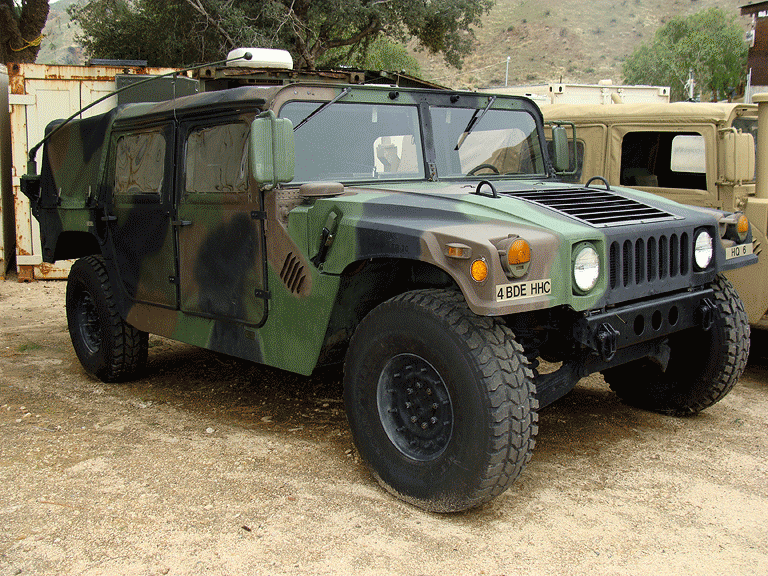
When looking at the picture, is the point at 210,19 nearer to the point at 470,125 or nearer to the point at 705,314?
the point at 470,125

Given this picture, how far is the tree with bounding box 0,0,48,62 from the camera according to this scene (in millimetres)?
15180

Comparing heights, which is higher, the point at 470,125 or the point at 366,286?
the point at 470,125

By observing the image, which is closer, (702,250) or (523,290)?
(523,290)

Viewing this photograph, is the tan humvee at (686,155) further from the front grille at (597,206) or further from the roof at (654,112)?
the front grille at (597,206)

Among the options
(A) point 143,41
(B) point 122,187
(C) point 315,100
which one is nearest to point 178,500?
(C) point 315,100

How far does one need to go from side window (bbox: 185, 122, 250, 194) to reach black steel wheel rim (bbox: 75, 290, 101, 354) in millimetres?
1675

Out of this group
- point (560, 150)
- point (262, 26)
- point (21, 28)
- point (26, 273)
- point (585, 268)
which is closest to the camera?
point (585, 268)

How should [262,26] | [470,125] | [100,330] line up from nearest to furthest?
[470,125], [100,330], [262,26]

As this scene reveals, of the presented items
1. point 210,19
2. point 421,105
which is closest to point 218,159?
point 421,105

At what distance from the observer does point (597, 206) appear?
3580 millimetres

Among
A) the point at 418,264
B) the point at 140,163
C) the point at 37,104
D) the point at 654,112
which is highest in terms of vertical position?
the point at 37,104

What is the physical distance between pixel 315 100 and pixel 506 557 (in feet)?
7.57

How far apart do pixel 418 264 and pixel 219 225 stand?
3.96 feet

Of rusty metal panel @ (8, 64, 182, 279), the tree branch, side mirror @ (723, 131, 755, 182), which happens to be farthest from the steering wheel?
the tree branch
